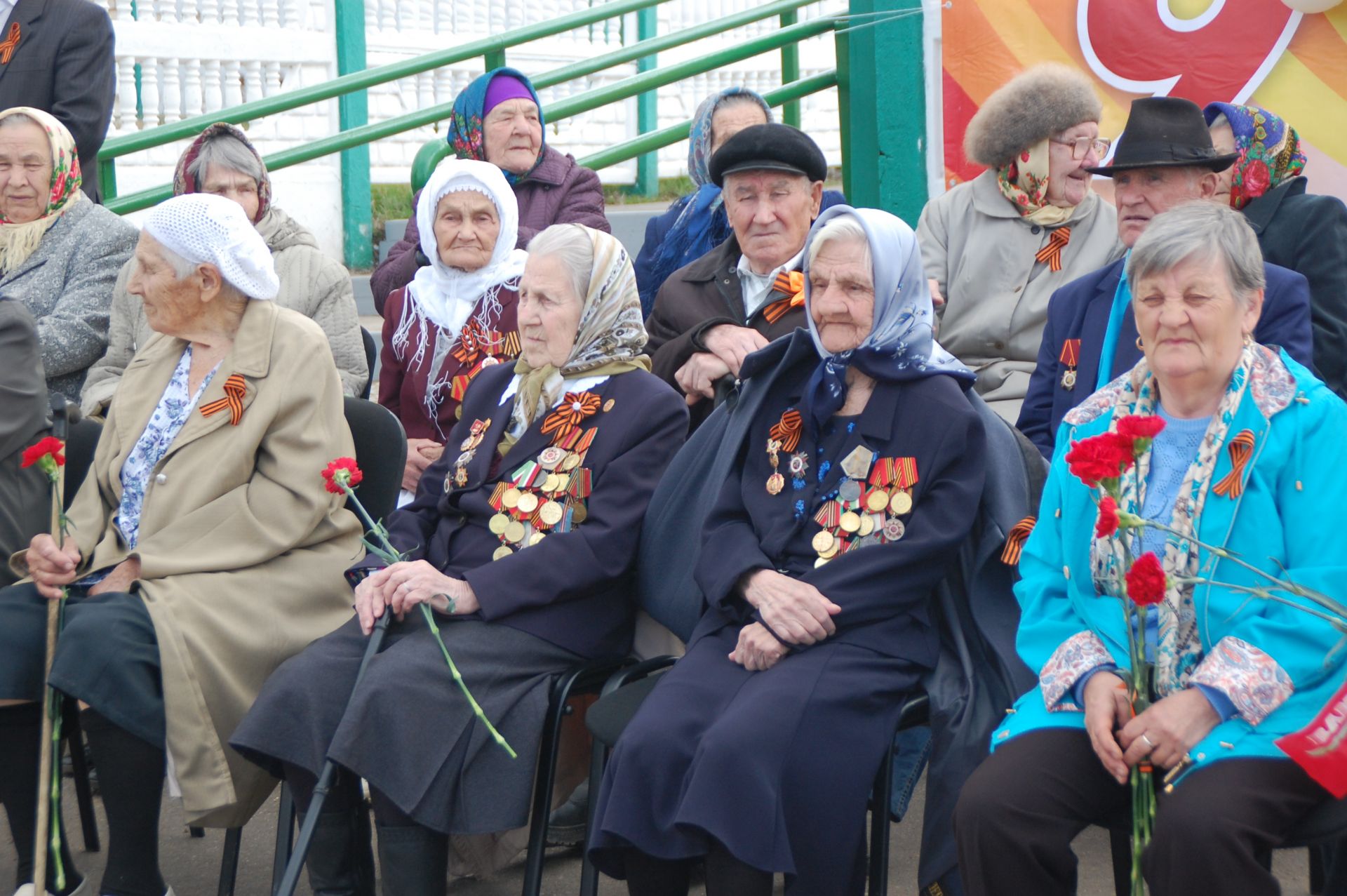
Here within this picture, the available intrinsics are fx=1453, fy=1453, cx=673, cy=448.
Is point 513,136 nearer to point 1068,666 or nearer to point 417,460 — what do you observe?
point 417,460

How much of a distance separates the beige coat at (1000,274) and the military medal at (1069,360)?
560mm

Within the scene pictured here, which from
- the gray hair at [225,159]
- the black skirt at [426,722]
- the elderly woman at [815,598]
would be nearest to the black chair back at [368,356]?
the gray hair at [225,159]

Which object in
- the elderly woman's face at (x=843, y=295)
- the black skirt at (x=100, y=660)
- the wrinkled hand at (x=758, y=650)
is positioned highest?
the elderly woman's face at (x=843, y=295)

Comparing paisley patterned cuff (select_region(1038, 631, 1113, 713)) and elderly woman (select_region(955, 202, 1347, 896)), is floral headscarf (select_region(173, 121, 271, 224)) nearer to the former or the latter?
elderly woman (select_region(955, 202, 1347, 896))

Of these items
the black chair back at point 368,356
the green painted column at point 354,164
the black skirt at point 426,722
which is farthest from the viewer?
the green painted column at point 354,164

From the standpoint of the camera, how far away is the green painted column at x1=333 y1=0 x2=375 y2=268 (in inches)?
383

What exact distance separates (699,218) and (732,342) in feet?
3.19

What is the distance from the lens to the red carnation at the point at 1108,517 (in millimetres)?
2318

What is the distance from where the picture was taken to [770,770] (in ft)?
9.10

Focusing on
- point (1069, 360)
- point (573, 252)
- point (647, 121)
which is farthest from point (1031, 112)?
point (647, 121)

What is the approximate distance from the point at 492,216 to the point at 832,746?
2.32m

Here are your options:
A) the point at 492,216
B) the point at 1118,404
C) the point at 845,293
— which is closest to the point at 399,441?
the point at 492,216

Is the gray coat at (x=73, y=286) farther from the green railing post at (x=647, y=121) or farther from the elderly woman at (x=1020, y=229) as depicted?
the green railing post at (x=647, y=121)

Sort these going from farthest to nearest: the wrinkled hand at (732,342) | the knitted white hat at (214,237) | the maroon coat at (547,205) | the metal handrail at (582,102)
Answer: the metal handrail at (582,102)
the maroon coat at (547,205)
the wrinkled hand at (732,342)
the knitted white hat at (214,237)
